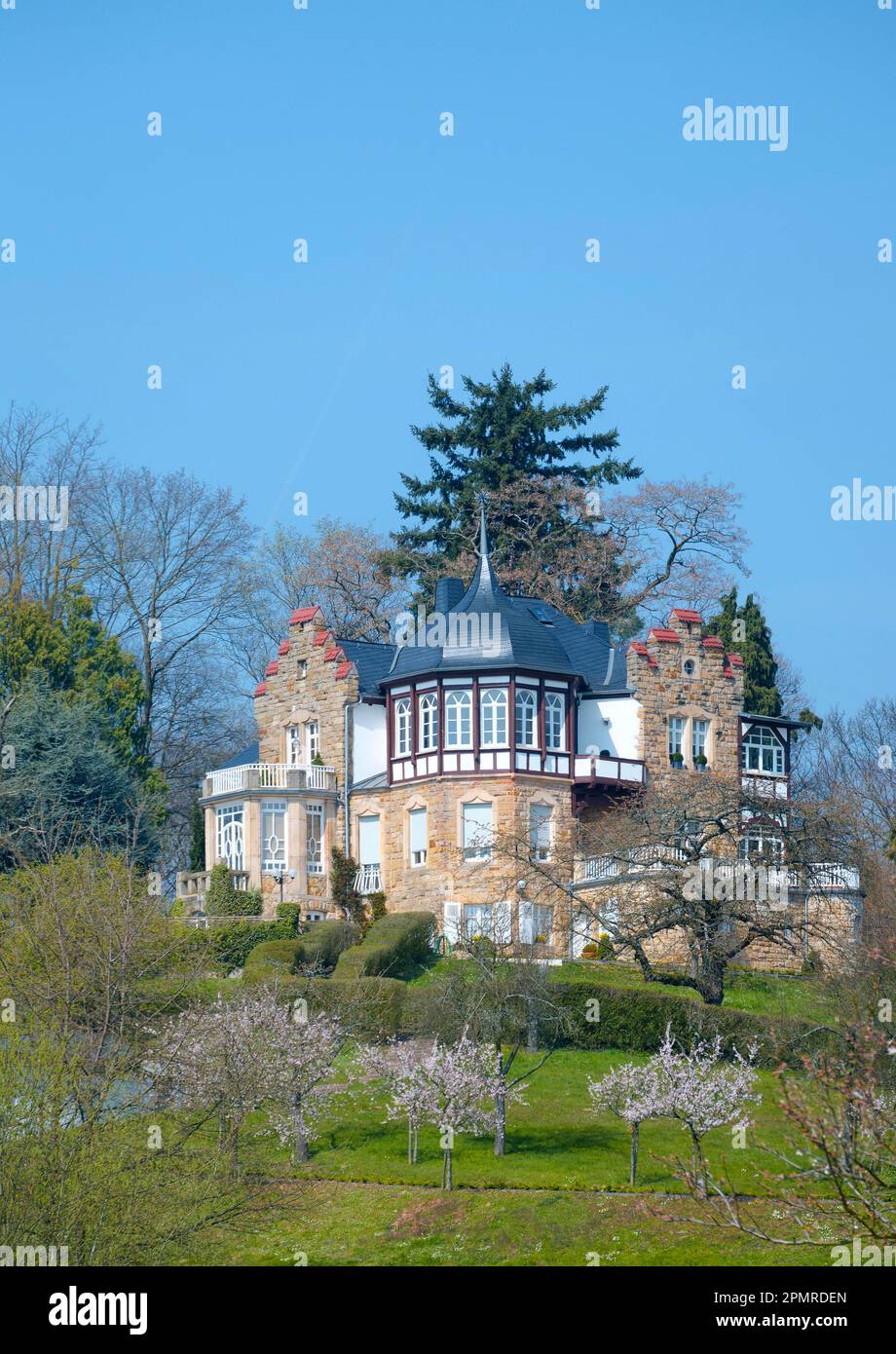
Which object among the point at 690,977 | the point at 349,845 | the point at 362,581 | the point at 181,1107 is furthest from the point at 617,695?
the point at 181,1107

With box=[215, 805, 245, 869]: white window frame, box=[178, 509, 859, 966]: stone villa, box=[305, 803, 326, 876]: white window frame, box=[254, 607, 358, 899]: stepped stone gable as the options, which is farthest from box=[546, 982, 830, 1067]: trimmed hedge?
box=[215, 805, 245, 869]: white window frame

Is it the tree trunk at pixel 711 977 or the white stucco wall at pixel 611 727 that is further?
the white stucco wall at pixel 611 727

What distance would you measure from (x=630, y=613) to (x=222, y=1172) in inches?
1585

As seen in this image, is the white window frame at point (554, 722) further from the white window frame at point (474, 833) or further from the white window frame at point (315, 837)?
the white window frame at point (315, 837)

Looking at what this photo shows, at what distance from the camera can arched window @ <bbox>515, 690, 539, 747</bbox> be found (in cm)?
5012

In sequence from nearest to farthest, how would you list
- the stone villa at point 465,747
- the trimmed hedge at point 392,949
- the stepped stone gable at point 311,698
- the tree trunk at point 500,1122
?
the tree trunk at point 500,1122, the trimmed hedge at point 392,949, the stone villa at point 465,747, the stepped stone gable at point 311,698

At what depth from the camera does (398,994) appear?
40.1 m

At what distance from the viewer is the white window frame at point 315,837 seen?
52062mm

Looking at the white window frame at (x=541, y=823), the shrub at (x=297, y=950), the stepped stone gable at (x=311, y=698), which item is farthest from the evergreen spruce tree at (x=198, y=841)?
the white window frame at (x=541, y=823)

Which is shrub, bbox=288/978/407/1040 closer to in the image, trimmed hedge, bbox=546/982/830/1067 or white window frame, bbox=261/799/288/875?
trimmed hedge, bbox=546/982/830/1067

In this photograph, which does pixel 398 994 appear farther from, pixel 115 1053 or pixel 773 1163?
pixel 115 1053

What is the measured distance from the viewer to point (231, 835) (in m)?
52.3

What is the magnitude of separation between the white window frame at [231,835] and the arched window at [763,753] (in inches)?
521

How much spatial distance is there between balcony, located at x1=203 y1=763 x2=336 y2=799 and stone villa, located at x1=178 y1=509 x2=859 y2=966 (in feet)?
0.15
